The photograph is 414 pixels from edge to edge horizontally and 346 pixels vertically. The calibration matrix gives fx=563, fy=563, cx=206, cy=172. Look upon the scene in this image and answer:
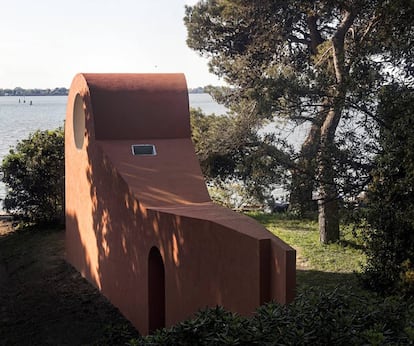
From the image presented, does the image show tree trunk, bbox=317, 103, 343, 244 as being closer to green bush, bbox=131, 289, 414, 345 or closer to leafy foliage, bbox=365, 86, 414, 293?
leafy foliage, bbox=365, 86, 414, 293

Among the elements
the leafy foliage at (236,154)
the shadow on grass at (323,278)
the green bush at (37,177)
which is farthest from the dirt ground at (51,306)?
the leafy foliage at (236,154)

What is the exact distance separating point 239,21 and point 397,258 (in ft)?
38.4

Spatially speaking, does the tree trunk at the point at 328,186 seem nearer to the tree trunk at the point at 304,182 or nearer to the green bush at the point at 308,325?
the tree trunk at the point at 304,182

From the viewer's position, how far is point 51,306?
35.8 feet

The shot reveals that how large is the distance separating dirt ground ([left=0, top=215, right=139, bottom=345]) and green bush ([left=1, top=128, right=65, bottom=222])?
8.83 feet

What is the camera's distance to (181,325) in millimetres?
4125

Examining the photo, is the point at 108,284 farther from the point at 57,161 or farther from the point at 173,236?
the point at 57,161

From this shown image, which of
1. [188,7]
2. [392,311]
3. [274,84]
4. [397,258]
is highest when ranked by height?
[188,7]

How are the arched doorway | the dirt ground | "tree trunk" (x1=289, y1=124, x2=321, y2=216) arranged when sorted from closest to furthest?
1. the arched doorway
2. the dirt ground
3. "tree trunk" (x1=289, y1=124, x2=321, y2=216)

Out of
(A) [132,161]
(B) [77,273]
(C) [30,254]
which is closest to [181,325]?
(A) [132,161]

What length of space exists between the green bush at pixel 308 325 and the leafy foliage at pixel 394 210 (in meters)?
3.71

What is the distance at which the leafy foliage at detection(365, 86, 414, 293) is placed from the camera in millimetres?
7992

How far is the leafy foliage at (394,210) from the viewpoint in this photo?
26.2ft

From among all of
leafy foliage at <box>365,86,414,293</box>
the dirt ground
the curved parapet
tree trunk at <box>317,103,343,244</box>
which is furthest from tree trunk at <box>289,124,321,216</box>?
the dirt ground
